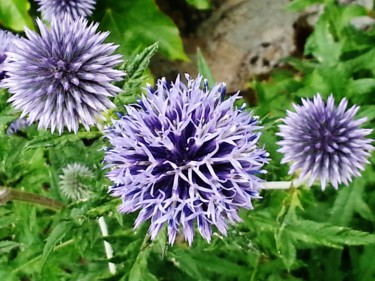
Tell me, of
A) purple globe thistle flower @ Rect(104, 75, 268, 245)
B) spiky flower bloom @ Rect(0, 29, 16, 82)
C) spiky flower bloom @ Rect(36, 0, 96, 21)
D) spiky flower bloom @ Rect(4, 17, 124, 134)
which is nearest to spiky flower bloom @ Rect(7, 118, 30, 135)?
spiky flower bloom @ Rect(0, 29, 16, 82)

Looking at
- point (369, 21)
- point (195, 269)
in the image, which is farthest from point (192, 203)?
point (369, 21)

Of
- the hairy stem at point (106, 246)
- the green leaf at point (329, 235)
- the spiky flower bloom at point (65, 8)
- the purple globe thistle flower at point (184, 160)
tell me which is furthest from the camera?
the spiky flower bloom at point (65, 8)

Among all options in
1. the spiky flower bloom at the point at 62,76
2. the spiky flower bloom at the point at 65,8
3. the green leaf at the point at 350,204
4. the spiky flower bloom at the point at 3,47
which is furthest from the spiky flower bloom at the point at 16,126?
the green leaf at the point at 350,204

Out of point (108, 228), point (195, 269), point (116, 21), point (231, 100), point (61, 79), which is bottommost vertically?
point (195, 269)

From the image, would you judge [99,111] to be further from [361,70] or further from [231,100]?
[361,70]

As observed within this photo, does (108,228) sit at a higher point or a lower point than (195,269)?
higher

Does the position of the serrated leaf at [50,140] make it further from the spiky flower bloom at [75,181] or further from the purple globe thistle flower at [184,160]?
the spiky flower bloom at [75,181]
